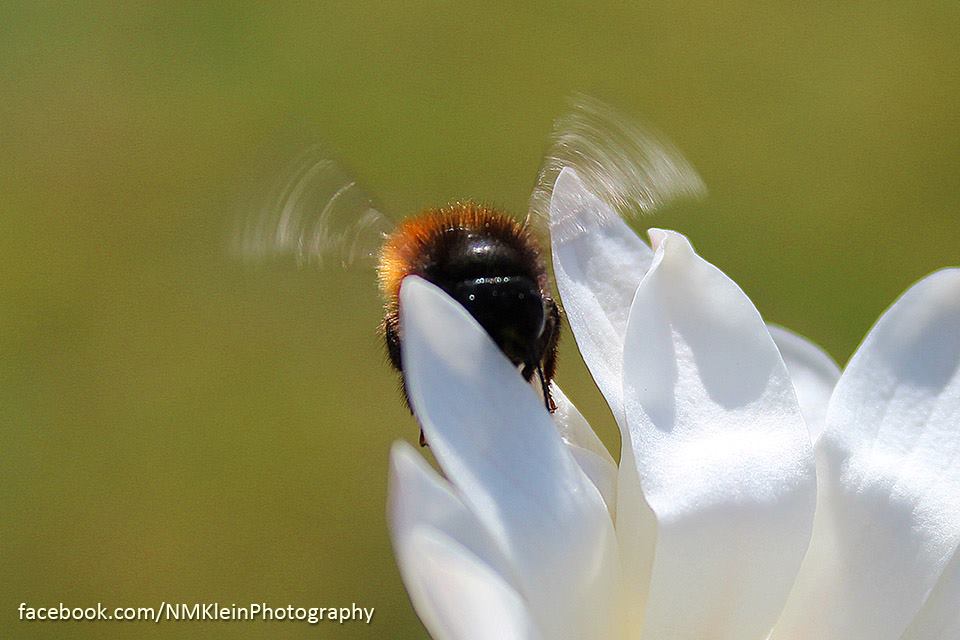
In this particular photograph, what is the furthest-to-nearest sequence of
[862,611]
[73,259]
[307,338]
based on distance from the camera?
[73,259] → [307,338] → [862,611]

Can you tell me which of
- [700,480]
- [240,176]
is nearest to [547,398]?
[700,480]

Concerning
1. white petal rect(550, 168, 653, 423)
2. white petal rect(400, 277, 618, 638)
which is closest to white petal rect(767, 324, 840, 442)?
white petal rect(550, 168, 653, 423)

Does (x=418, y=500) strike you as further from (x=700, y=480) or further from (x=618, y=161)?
(x=618, y=161)

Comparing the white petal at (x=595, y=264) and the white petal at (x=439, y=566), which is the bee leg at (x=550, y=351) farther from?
the white petal at (x=439, y=566)

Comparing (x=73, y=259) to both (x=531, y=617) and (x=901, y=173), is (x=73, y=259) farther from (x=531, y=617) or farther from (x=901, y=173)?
(x=531, y=617)

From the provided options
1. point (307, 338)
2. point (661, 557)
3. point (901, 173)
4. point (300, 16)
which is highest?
point (661, 557)

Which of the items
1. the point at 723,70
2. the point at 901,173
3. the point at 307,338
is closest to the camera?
the point at 307,338

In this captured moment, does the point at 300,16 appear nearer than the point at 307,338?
No

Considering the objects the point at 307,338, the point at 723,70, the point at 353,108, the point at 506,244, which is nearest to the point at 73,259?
the point at 307,338

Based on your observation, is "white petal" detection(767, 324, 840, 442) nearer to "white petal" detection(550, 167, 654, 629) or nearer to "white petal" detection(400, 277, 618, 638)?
"white petal" detection(550, 167, 654, 629)
